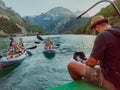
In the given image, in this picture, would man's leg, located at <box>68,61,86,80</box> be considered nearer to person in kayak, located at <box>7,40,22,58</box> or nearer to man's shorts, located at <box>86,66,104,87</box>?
man's shorts, located at <box>86,66,104,87</box>

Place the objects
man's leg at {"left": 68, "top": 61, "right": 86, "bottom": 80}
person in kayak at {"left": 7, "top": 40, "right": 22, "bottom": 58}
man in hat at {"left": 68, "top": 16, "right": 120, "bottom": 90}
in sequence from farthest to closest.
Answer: person in kayak at {"left": 7, "top": 40, "right": 22, "bottom": 58}, man's leg at {"left": 68, "top": 61, "right": 86, "bottom": 80}, man in hat at {"left": 68, "top": 16, "right": 120, "bottom": 90}

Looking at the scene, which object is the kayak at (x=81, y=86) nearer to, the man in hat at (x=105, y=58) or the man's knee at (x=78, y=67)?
the man in hat at (x=105, y=58)

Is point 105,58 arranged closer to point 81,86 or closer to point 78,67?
point 78,67

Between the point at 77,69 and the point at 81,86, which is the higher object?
the point at 77,69

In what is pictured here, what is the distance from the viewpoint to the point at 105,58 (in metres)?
6.73

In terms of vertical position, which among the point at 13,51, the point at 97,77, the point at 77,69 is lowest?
the point at 13,51

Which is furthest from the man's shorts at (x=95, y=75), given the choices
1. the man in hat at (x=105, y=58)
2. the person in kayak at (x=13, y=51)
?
the person in kayak at (x=13, y=51)

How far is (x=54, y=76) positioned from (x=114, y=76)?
15.6m

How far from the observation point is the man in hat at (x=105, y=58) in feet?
20.9

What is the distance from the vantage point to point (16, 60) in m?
26.8

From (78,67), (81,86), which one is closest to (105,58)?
(78,67)

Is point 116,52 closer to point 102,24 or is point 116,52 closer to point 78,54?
point 102,24

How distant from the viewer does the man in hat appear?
6.38 meters

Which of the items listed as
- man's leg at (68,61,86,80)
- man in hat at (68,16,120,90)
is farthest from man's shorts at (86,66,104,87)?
man's leg at (68,61,86,80)
